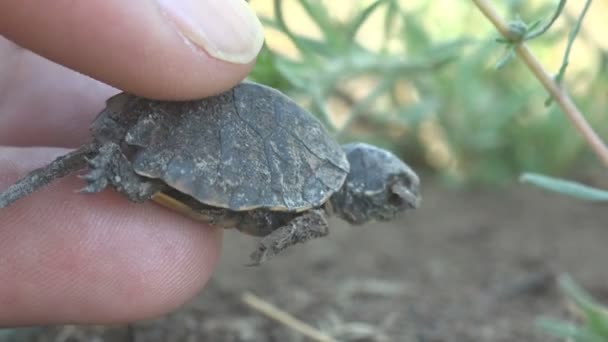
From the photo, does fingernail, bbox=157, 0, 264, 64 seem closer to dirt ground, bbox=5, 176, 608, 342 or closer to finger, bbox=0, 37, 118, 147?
finger, bbox=0, 37, 118, 147

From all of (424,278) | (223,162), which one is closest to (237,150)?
(223,162)

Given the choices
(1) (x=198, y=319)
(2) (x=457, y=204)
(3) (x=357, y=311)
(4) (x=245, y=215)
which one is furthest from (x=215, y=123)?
(2) (x=457, y=204)

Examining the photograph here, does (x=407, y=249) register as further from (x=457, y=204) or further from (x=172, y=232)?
(x=172, y=232)

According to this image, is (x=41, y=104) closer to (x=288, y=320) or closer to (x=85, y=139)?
(x=85, y=139)

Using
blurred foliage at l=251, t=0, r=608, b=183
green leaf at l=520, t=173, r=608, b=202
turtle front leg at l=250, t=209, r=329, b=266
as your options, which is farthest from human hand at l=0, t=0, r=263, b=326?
blurred foliage at l=251, t=0, r=608, b=183

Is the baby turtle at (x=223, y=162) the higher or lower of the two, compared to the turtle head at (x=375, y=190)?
higher

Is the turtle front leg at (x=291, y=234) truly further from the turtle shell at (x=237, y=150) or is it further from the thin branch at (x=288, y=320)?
the thin branch at (x=288, y=320)

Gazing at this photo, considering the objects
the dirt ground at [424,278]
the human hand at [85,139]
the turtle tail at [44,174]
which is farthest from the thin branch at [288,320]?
the turtle tail at [44,174]
